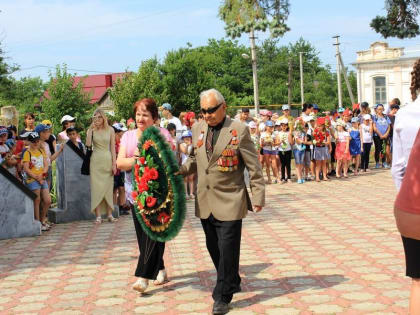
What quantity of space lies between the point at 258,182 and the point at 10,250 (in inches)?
191

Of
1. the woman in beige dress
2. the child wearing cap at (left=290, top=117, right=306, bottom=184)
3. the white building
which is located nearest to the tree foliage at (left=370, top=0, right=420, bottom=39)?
the child wearing cap at (left=290, top=117, right=306, bottom=184)

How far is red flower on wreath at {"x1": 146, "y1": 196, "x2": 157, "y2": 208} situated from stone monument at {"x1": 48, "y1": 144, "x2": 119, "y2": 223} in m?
Result: 6.13

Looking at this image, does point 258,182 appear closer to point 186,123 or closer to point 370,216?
point 370,216

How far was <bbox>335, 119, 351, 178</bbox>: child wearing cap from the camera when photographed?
17.0 m

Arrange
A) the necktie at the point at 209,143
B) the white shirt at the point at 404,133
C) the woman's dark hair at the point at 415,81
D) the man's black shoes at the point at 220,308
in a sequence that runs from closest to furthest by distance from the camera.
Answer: the white shirt at the point at 404,133 → the woman's dark hair at the point at 415,81 → the man's black shoes at the point at 220,308 → the necktie at the point at 209,143

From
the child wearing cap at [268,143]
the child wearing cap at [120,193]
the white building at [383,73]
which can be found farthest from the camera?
the white building at [383,73]

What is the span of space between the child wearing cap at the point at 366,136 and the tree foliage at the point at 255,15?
565cm

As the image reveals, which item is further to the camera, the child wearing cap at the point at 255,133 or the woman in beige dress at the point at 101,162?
the child wearing cap at the point at 255,133

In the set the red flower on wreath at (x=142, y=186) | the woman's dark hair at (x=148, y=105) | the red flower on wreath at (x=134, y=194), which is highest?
the woman's dark hair at (x=148, y=105)

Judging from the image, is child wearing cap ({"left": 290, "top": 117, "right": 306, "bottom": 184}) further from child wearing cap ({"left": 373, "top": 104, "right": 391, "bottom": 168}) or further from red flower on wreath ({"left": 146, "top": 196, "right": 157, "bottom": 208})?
red flower on wreath ({"left": 146, "top": 196, "right": 157, "bottom": 208})

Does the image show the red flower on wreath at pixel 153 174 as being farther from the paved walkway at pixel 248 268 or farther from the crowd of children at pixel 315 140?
the crowd of children at pixel 315 140

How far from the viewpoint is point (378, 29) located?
1802 centimetres

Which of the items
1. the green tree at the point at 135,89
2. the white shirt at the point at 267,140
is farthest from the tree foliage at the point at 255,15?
the green tree at the point at 135,89

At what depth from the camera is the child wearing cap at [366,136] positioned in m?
18.1
